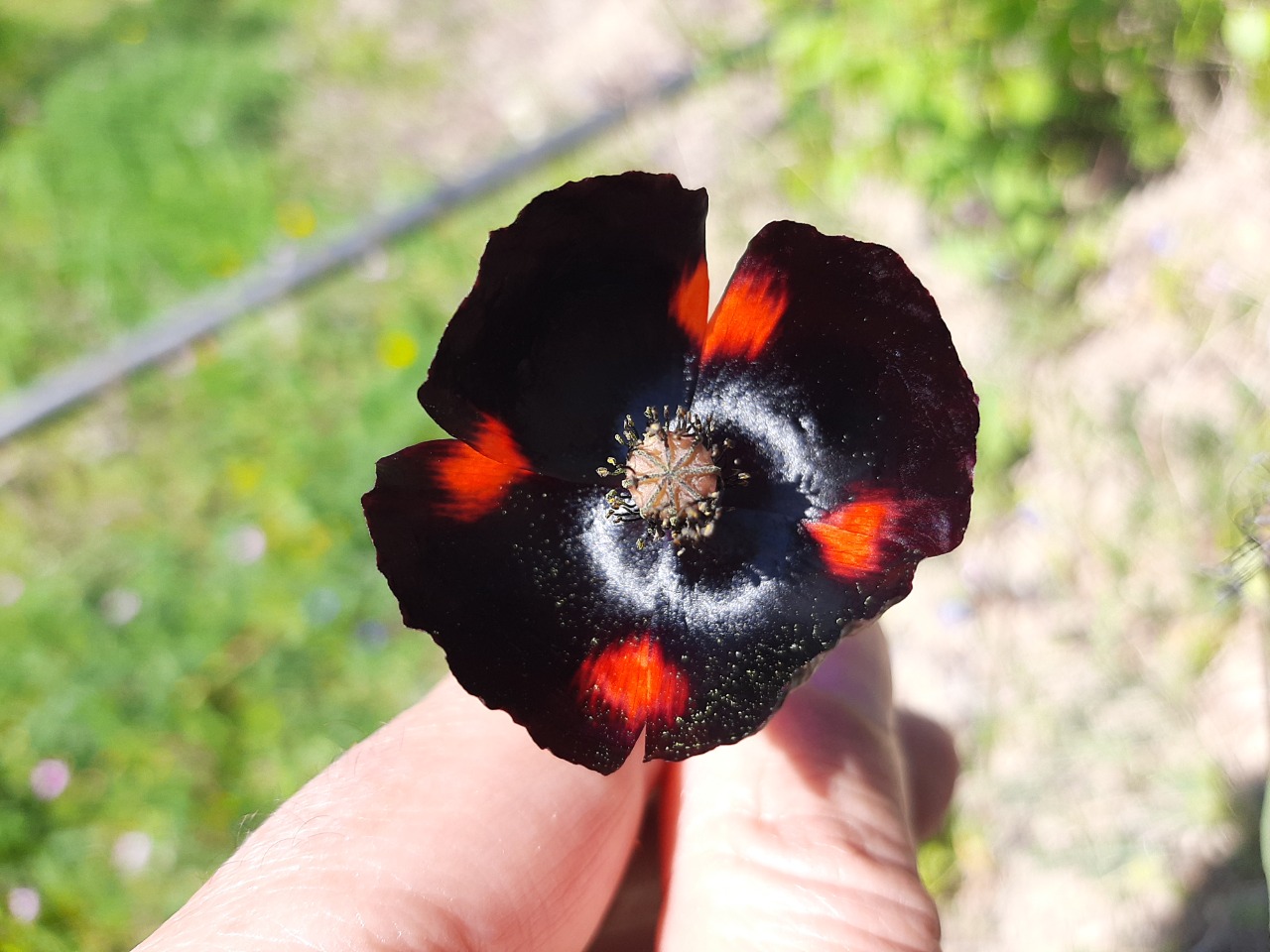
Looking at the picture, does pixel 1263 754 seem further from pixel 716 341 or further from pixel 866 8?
pixel 866 8

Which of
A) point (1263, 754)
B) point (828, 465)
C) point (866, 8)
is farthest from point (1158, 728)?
point (866, 8)

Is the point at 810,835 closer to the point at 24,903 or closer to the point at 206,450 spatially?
the point at 24,903

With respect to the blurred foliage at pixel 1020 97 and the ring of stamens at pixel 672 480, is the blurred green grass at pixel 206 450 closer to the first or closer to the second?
the blurred foliage at pixel 1020 97

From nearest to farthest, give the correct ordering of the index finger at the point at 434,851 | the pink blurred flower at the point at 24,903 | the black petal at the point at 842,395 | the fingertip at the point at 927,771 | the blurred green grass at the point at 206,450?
the black petal at the point at 842,395 < the index finger at the point at 434,851 < the fingertip at the point at 927,771 < the pink blurred flower at the point at 24,903 < the blurred green grass at the point at 206,450

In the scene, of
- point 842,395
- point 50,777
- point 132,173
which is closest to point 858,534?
point 842,395

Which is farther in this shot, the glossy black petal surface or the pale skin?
the pale skin

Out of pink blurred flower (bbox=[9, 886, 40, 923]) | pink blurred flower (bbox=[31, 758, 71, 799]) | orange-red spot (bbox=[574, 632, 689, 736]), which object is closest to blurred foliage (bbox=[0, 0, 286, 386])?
pink blurred flower (bbox=[31, 758, 71, 799])

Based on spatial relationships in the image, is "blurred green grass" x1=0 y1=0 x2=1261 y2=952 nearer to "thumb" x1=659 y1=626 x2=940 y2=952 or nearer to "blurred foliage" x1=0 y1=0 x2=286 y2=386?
"blurred foliage" x1=0 y1=0 x2=286 y2=386

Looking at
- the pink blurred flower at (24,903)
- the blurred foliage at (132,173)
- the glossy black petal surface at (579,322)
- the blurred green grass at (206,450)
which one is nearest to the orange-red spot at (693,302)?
the glossy black petal surface at (579,322)
